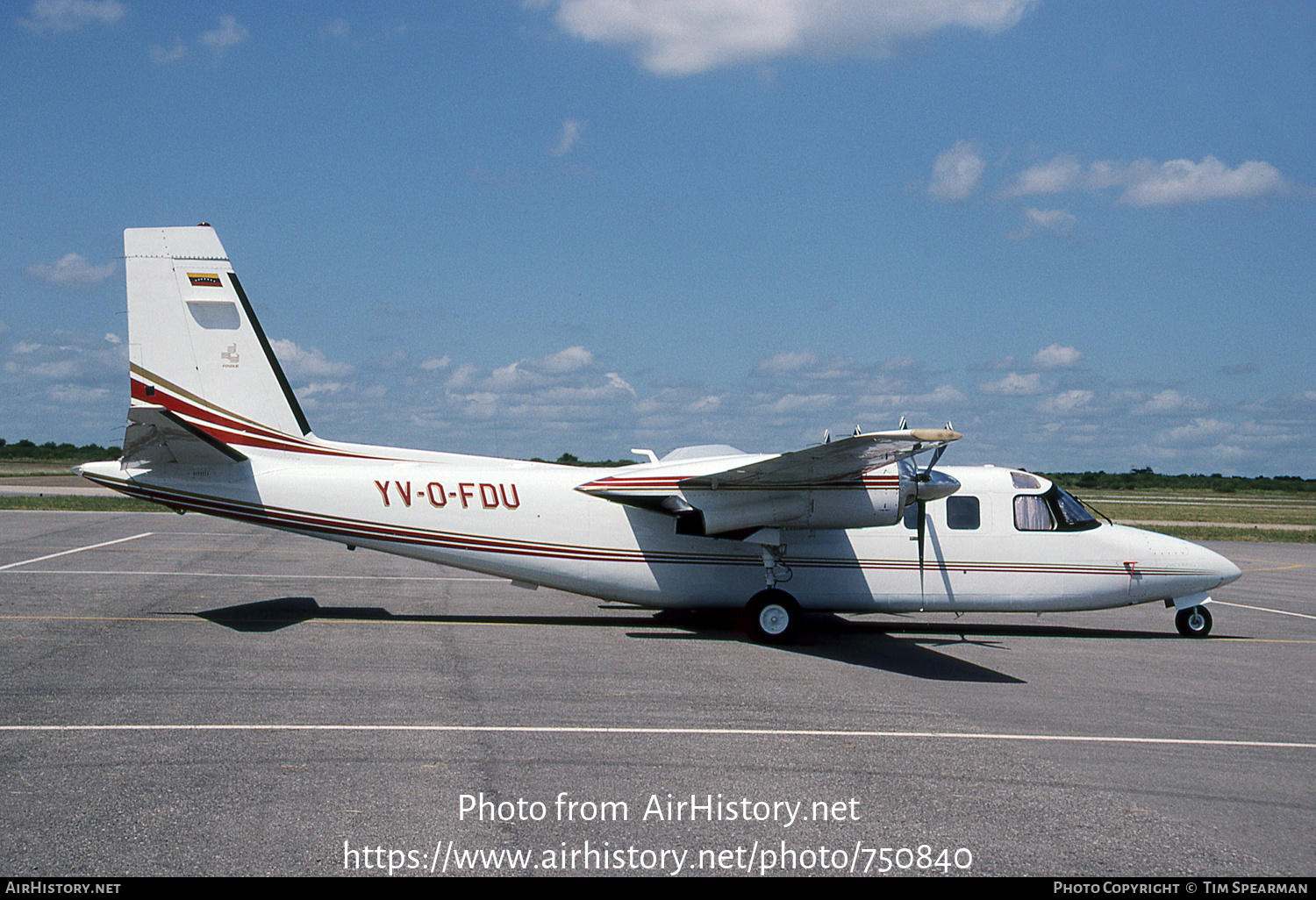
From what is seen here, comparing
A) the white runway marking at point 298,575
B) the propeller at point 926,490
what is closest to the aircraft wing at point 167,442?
the white runway marking at point 298,575

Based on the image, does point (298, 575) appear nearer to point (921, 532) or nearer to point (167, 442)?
point (167, 442)

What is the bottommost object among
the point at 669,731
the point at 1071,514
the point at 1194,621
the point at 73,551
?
the point at 1194,621

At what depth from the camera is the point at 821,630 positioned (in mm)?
14766

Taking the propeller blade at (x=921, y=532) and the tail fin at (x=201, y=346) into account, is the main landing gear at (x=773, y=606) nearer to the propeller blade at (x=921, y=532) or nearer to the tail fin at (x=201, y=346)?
the propeller blade at (x=921, y=532)

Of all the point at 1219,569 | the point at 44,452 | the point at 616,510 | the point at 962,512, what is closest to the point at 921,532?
the point at 962,512

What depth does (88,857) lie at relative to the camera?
529cm

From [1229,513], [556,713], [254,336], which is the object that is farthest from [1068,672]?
[1229,513]

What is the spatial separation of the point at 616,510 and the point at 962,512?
17.8 ft

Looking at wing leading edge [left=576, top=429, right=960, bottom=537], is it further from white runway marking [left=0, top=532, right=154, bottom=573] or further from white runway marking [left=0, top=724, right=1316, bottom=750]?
white runway marking [left=0, top=532, right=154, bottom=573]

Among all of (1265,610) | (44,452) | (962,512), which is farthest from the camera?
(44,452)

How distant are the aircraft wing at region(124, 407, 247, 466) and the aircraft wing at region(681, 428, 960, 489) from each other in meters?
6.72

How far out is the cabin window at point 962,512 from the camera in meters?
13.9

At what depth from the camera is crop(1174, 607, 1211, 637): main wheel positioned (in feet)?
48.1

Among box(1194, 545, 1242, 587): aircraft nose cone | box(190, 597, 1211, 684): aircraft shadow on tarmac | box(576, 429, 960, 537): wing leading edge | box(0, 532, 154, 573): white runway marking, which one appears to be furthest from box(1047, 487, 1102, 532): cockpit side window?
box(0, 532, 154, 573): white runway marking
